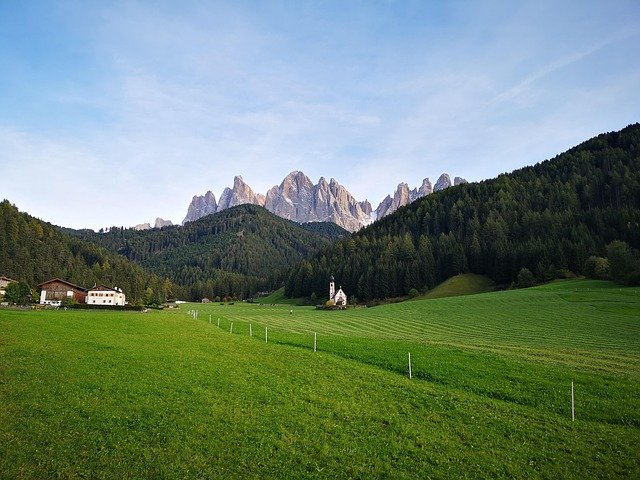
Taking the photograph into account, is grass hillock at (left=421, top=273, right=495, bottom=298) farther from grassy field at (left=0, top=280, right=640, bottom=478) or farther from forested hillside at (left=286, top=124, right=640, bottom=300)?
grassy field at (left=0, top=280, right=640, bottom=478)

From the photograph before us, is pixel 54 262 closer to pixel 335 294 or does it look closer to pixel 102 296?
pixel 102 296

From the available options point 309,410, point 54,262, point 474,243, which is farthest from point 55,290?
point 474,243

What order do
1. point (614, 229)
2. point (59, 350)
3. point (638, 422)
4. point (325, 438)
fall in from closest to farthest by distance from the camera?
point (325, 438) → point (638, 422) → point (59, 350) → point (614, 229)

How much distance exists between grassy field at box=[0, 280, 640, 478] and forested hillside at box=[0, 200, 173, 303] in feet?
405

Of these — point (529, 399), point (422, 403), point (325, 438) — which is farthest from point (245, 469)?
point (529, 399)

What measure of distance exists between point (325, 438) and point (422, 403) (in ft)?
21.7

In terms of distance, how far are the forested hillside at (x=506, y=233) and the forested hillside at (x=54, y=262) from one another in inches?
2588

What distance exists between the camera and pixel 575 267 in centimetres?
11575

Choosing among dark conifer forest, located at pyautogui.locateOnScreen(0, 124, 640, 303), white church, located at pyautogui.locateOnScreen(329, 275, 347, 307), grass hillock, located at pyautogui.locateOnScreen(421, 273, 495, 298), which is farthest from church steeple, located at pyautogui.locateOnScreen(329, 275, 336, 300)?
grass hillock, located at pyautogui.locateOnScreen(421, 273, 495, 298)

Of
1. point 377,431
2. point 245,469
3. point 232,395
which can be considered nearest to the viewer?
point 245,469

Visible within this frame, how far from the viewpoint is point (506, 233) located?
150000 millimetres

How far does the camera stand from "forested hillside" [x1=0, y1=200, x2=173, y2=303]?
143 meters

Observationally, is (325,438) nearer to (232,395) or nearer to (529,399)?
(232,395)

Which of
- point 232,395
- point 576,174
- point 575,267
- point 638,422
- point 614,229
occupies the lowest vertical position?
point 638,422
